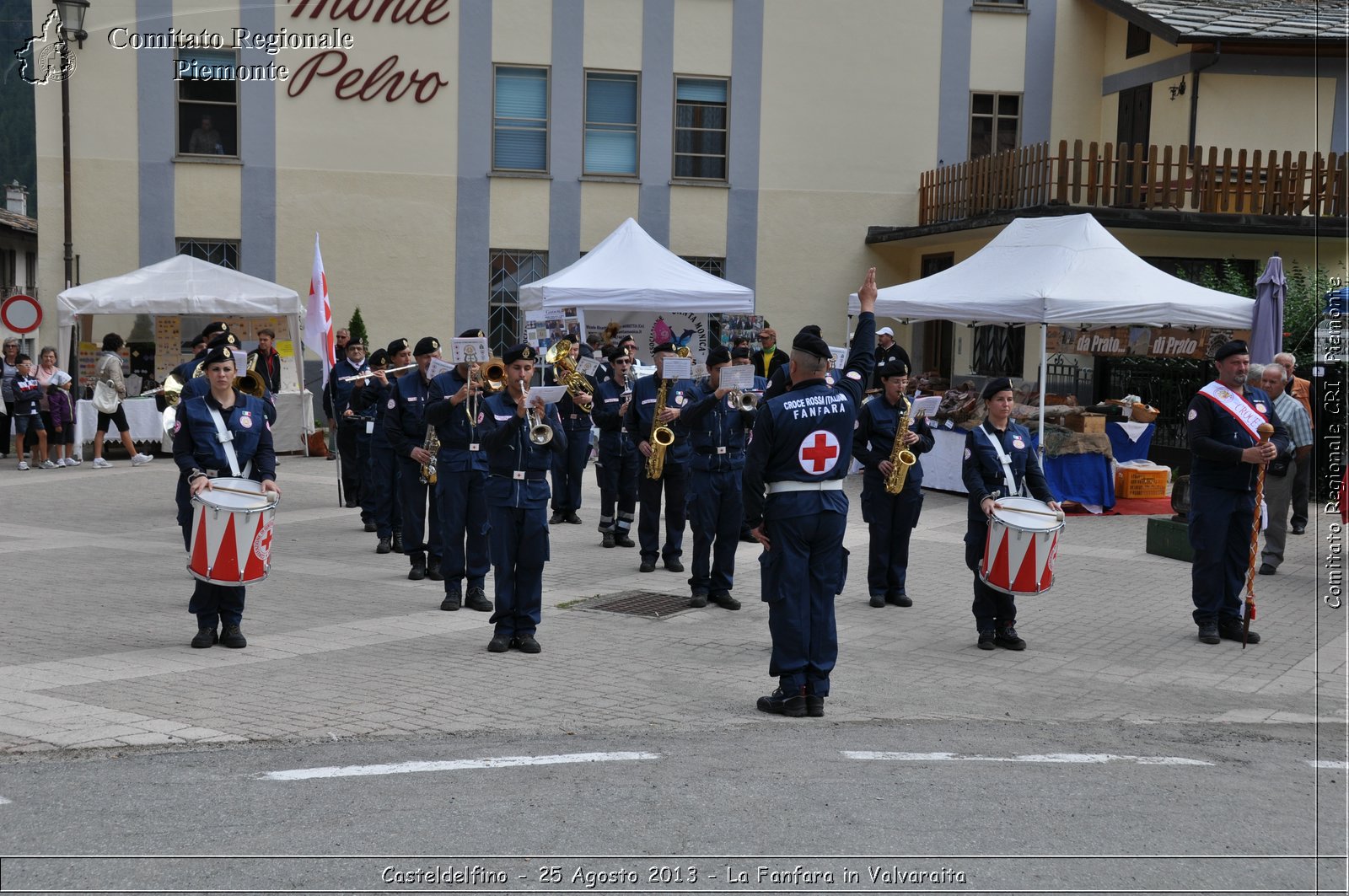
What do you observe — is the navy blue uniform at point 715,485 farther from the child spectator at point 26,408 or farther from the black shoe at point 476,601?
the child spectator at point 26,408

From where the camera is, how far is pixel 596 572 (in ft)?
40.0

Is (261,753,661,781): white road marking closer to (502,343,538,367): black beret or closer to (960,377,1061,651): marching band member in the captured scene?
(502,343,538,367): black beret

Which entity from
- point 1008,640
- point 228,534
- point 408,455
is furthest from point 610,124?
point 228,534

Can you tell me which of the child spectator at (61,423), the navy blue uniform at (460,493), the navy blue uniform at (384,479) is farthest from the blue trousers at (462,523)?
the child spectator at (61,423)

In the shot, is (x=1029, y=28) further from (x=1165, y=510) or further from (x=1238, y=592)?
(x=1238, y=592)

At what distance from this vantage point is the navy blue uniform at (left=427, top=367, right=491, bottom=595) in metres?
10.4

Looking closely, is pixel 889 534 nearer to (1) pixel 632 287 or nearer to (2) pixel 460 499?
(2) pixel 460 499

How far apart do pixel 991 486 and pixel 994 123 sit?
19.0 meters

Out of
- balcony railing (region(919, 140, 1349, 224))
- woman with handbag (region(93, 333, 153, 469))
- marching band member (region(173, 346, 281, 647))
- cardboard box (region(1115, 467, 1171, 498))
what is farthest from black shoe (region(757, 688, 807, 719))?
balcony railing (region(919, 140, 1349, 224))

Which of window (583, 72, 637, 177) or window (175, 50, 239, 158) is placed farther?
window (583, 72, 637, 177)

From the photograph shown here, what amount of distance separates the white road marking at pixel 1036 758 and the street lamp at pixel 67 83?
68.5 ft

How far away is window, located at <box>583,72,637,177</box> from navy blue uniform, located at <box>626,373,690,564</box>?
14336mm

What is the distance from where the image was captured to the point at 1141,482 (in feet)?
55.7

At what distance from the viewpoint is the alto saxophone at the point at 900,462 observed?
10.9 m
